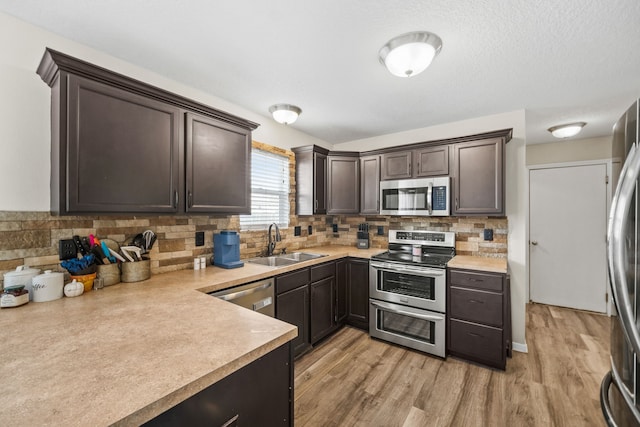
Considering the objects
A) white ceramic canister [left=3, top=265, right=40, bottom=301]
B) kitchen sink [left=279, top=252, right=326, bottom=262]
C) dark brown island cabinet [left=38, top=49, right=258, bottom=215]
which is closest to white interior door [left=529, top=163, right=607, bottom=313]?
kitchen sink [left=279, top=252, right=326, bottom=262]

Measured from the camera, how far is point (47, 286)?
1442 millimetres

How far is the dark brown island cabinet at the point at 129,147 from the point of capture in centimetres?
145

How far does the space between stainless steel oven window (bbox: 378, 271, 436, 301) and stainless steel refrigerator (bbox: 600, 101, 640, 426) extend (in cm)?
139

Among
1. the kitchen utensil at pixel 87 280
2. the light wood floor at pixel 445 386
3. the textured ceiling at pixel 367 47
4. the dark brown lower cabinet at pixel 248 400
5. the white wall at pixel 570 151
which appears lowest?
the light wood floor at pixel 445 386

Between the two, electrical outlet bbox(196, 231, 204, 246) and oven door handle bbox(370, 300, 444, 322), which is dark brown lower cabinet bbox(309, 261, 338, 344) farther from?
electrical outlet bbox(196, 231, 204, 246)

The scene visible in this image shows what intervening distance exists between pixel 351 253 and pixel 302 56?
2184 mm

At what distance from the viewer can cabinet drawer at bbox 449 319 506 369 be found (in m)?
2.36

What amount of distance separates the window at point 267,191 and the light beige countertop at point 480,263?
6.50 ft

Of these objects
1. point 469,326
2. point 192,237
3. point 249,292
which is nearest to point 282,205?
point 192,237

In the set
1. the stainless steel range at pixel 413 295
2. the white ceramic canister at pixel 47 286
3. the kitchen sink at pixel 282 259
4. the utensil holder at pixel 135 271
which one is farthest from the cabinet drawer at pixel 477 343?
the white ceramic canister at pixel 47 286

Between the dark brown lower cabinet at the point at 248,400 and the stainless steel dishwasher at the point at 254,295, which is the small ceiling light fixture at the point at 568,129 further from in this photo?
the dark brown lower cabinet at the point at 248,400

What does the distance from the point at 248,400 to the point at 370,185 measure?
2.90 m

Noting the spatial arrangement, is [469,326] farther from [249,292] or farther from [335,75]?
[335,75]

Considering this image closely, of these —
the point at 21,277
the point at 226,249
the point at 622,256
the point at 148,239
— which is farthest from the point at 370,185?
the point at 21,277
